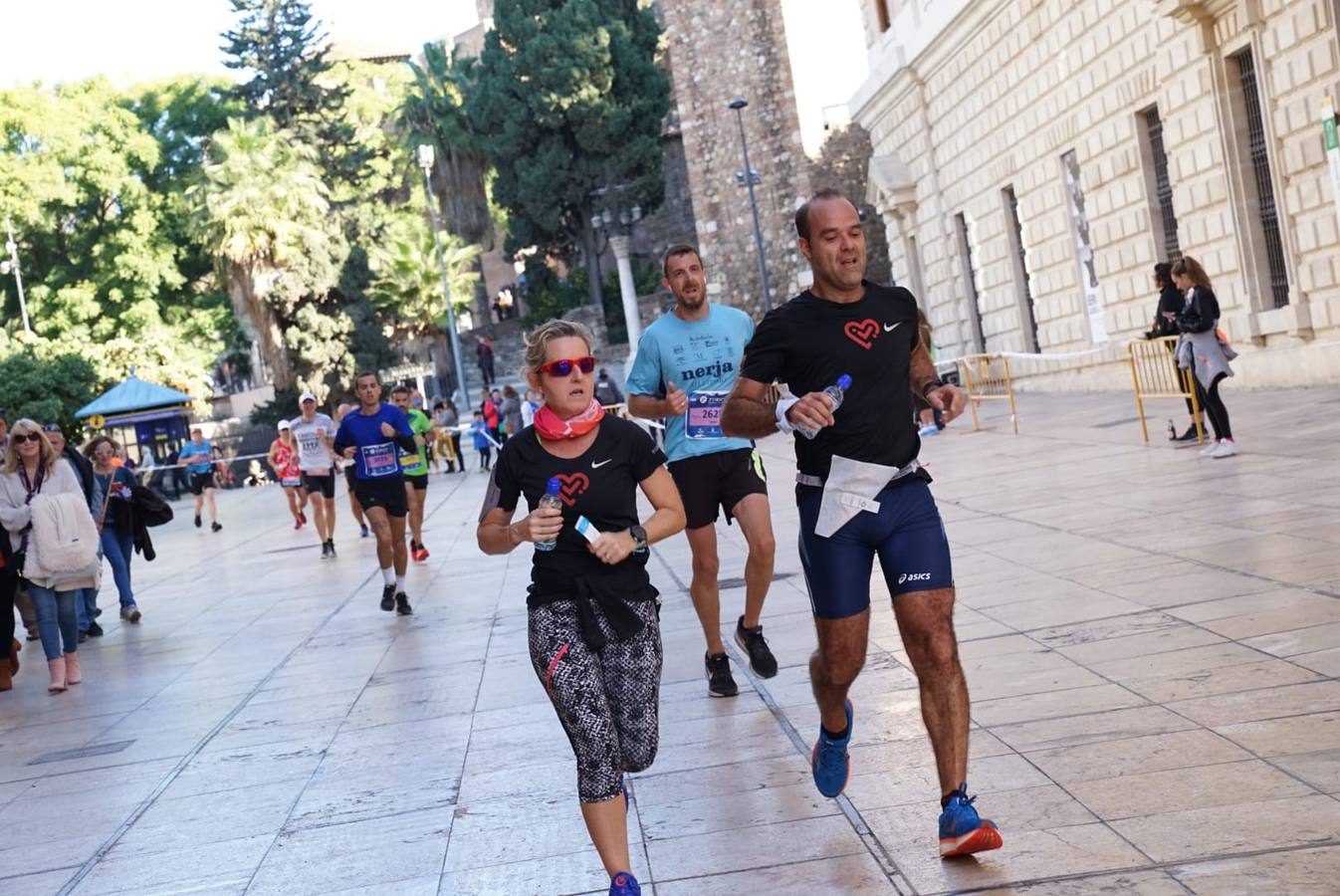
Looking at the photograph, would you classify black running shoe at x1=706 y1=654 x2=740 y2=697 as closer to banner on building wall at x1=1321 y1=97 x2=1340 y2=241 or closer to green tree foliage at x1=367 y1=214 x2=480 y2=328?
banner on building wall at x1=1321 y1=97 x2=1340 y2=241

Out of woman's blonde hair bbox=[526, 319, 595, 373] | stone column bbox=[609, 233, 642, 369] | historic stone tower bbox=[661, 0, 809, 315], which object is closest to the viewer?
woman's blonde hair bbox=[526, 319, 595, 373]

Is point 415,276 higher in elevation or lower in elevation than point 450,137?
lower

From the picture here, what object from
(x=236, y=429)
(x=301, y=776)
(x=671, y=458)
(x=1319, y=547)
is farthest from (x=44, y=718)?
(x=236, y=429)

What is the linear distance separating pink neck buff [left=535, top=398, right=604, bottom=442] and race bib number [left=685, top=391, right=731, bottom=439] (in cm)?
272

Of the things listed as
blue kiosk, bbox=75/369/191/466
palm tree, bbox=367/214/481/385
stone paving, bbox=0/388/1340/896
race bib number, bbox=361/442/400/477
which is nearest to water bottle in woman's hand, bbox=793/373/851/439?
stone paving, bbox=0/388/1340/896

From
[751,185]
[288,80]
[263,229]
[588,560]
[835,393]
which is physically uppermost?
[288,80]

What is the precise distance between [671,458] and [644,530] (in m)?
2.97

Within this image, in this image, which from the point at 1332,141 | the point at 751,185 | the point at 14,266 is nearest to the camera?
the point at 1332,141

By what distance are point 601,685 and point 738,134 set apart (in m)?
50.1

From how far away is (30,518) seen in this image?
11.0 metres

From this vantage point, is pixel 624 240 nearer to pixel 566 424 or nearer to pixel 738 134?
pixel 738 134

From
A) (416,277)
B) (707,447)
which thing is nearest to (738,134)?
(416,277)

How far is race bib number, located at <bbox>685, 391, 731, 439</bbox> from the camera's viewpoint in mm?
7508

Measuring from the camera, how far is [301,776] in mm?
6934
